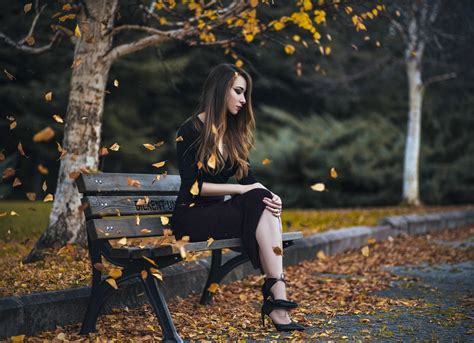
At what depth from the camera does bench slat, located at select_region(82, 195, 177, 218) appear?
12.2ft

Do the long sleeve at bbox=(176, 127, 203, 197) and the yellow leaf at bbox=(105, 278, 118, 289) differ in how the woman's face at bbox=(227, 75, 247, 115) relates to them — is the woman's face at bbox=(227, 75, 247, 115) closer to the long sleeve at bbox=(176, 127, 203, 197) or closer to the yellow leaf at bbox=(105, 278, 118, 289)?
the long sleeve at bbox=(176, 127, 203, 197)

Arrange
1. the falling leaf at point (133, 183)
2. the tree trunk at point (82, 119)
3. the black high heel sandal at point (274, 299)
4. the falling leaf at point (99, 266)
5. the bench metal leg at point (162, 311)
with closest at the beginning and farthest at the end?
the bench metal leg at point (162, 311) → the falling leaf at point (99, 266) → the black high heel sandal at point (274, 299) → the falling leaf at point (133, 183) → the tree trunk at point (82, 119)

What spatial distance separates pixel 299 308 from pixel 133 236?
128cm

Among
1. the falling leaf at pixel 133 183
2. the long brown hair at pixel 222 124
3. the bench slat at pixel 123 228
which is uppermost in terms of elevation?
the long brown hair at pixel 222 124

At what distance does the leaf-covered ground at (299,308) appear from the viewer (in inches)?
144

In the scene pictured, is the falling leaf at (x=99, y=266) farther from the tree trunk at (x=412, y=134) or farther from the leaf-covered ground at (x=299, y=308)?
the tree trunk at (x=412, y=134)

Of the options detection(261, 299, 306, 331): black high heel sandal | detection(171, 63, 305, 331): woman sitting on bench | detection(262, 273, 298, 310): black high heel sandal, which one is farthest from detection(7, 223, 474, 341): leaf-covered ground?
detection(171, 63, 305, 331): woman sitting on bench

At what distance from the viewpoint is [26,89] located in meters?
15.4

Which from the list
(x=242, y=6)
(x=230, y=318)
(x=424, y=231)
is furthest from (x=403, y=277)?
(x=424, y=231)

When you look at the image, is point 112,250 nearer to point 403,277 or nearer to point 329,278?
point 329,278

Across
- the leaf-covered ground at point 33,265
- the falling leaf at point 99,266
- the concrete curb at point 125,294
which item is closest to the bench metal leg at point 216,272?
the concrete curb at point 125,294

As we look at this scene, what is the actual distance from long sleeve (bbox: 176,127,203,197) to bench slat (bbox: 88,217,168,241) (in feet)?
1.04

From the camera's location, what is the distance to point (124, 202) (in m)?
4.03

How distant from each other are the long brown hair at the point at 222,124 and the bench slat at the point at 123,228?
0.49m
